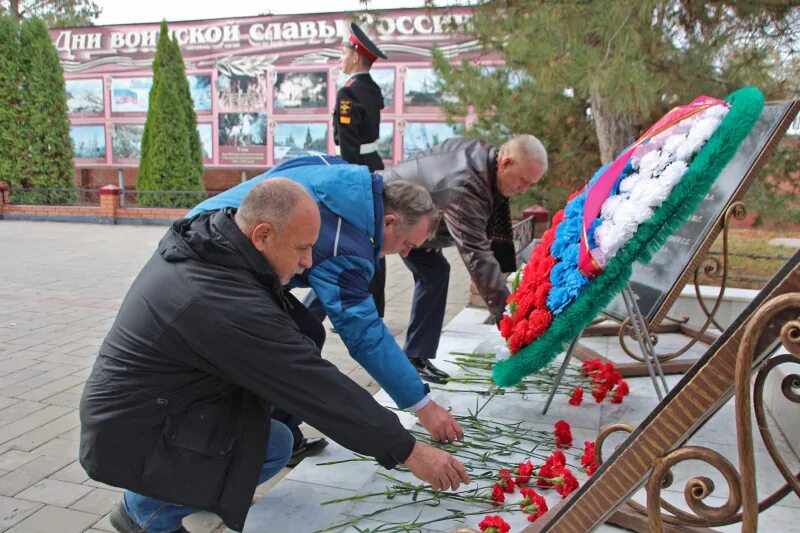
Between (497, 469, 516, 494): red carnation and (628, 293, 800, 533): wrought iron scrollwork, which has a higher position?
(628, 293, 800, 533): wrought iron scrollwork

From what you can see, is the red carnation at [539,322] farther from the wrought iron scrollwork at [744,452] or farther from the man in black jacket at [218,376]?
the wrought iron scrollwork at [744,452]

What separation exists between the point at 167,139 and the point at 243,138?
5.50 feet

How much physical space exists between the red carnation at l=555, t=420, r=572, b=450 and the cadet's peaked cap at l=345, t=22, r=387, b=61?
2842 millimetres

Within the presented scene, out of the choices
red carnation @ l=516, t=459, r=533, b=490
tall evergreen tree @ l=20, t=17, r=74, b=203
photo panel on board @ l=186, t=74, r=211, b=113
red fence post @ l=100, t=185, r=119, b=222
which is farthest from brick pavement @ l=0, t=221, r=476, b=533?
photo panel on board @ l=186, t=74, r=211, b=113

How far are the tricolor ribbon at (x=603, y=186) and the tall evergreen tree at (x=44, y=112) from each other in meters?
15.4

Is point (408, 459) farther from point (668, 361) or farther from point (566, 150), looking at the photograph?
point (566, 150)

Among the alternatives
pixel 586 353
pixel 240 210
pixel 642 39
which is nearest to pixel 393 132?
pixel 642 39

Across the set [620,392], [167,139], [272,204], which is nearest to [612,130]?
[620,392]

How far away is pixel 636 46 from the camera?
4902 mm

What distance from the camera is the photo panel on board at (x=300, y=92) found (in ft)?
49.7

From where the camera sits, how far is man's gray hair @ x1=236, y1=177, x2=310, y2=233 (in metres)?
1.75

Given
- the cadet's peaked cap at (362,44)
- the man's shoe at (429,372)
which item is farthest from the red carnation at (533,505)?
the cadet's peaked cap at (362,44)

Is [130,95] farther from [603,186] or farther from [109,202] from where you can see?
[603,186]

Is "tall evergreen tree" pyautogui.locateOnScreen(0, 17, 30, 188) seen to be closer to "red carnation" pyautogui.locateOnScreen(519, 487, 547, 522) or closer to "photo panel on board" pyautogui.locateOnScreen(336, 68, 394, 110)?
"photo panel on board" pyautogui.locateOnScreen(336, 68, 394, 110)
